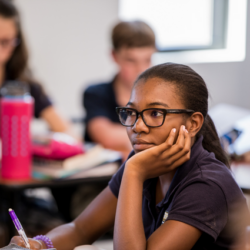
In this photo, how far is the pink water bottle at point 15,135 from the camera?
163cm

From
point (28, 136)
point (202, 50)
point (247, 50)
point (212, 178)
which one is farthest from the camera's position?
point (202, 50)

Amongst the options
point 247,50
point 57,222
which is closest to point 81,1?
point 247,50

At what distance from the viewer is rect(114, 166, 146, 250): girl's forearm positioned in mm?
969

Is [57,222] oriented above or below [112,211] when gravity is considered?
below

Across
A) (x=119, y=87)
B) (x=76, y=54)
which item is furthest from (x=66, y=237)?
(x=76, y=54)

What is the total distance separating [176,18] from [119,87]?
177cm

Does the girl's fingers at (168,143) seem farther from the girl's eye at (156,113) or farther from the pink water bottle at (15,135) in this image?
the pink water bottle at (15,135)

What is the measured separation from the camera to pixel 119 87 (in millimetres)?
2629

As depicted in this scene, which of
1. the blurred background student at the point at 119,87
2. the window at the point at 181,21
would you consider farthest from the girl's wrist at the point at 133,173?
the window at the point at 181,21

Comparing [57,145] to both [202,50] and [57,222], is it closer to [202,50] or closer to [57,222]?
[57,222]

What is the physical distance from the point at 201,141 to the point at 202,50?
10.2 feet

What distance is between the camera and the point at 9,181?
167 cm

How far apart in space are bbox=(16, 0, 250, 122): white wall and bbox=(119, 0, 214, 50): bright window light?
260mm

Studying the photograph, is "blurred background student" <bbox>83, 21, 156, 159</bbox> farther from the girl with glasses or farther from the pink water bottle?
the girl with glasses
